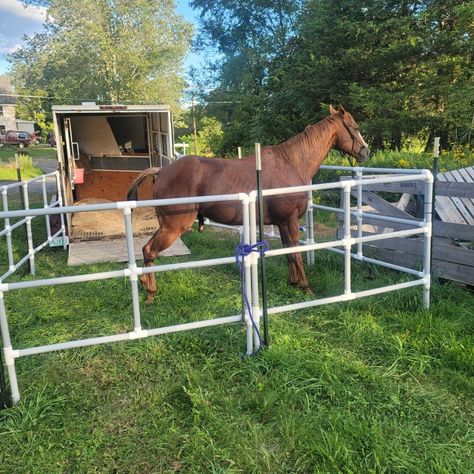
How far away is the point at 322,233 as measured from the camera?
786 cm

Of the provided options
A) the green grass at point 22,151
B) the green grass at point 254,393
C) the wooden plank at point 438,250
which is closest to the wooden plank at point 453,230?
the wooden plank at point 438,250

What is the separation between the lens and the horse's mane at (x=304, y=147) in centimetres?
484

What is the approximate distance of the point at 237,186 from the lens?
15.2ft

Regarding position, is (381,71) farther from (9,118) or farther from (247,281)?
(9,118)

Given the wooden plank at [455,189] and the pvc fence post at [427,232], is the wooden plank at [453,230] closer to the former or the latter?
the wooden plank at [455,189]

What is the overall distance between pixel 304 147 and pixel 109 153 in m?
5.71

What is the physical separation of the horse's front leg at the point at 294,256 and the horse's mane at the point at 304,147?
0.65 m

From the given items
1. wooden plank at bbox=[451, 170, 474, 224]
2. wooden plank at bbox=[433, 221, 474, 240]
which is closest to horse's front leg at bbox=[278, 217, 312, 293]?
wooden plank at bbox=[433, 221, 474, 240]

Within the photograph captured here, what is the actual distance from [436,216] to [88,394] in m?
4.17

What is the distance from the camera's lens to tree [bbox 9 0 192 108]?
3038 cm

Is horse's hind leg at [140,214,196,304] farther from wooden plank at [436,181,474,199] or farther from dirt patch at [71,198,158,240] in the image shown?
dirt patch at [71,198,158,240]

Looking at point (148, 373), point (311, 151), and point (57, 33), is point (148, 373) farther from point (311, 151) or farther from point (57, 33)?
point (57, 33)

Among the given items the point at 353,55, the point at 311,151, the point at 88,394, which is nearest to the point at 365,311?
the point at 311,151

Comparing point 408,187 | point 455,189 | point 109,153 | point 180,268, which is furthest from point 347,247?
point 109,153
